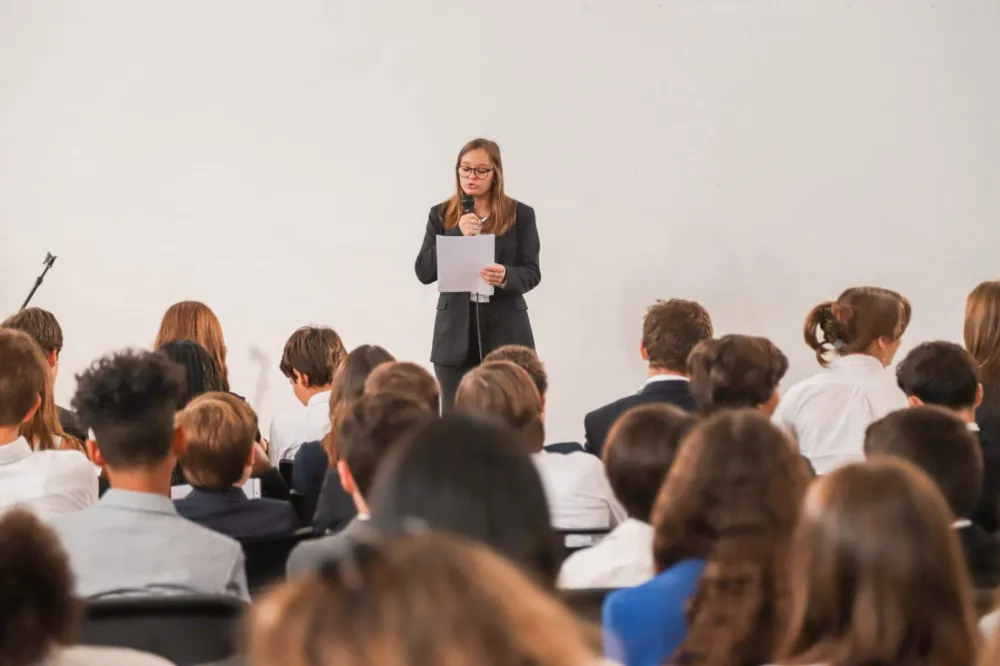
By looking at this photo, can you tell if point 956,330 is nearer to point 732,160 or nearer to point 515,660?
point 732,160

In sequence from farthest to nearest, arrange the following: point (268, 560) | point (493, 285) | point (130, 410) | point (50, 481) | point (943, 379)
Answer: point (493, 285) < point (943, 379) < point (50, 481) < point (268, 560) < point (130, 410)

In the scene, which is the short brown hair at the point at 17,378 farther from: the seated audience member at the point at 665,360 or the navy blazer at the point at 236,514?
the seated audience member at the point at 665,360

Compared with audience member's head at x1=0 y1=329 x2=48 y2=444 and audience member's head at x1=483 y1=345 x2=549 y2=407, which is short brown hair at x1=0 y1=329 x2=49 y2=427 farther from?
audience member's head at x1=483 y1=345 x2=549 y2=407

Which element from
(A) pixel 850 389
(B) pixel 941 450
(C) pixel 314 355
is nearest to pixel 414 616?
(B) pixel 941 450

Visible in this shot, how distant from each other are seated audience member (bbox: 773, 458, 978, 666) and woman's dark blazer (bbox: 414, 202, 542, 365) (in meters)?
3.32

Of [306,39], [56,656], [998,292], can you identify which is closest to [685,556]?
[56,656]

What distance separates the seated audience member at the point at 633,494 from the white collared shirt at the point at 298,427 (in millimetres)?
1757

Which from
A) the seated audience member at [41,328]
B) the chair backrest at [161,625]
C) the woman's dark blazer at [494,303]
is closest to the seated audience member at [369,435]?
the chair backrest at [161,625]

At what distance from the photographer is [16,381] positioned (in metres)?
2.72

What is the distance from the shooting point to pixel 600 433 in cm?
325

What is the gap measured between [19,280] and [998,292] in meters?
4.81

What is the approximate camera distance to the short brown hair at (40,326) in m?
3.93

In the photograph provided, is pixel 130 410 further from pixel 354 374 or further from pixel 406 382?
pixel 354 374

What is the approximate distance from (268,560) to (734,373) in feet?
4.21
